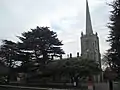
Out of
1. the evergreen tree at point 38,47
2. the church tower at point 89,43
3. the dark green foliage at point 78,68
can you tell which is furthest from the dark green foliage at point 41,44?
the church tower at point 89,43

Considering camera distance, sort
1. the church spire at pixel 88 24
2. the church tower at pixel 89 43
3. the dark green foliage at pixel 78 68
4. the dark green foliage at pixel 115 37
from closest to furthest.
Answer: the dark green foliage at pixel 115 37
the dark green foliage at pixel 78 68
the church tower at pixel 89 43
the church spire at pixel 88 24

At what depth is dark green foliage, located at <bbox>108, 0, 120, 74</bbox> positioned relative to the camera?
1917cm

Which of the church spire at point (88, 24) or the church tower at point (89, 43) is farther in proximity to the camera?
the church spire at point (88, 24)

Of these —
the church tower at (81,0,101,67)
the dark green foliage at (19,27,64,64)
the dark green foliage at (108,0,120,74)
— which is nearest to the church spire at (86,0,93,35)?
the church tower at (81,0,101,67)

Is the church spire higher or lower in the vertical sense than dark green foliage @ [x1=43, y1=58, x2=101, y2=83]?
higher

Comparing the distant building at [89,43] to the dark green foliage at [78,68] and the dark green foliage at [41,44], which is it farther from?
the dark green foliage at [78,68]

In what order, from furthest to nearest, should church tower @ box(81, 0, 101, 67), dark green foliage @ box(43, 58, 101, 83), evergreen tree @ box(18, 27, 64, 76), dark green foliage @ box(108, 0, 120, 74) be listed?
church tower @ box(81, 0, 101, 67) → evergreen tree @ box(18, 27, 64, 76) → dark green foliage @ box(43, 58, 101, 83) → dark green foliage @ box(108, 0, 120, 74)

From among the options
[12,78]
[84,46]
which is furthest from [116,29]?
[84,46]

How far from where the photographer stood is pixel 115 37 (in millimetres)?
19750

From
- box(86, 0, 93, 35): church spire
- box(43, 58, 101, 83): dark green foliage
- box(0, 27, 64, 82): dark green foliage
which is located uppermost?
box(86, 0, 93, 35): church spire

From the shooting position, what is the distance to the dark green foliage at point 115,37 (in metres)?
19.2

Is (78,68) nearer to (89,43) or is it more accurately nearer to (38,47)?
(38,47)

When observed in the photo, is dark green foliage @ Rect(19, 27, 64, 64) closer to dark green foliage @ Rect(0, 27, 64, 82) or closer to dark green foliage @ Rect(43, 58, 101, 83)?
dark green foliage @ Rect(0, 27, 64, 82)

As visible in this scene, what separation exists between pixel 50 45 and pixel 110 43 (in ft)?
104
